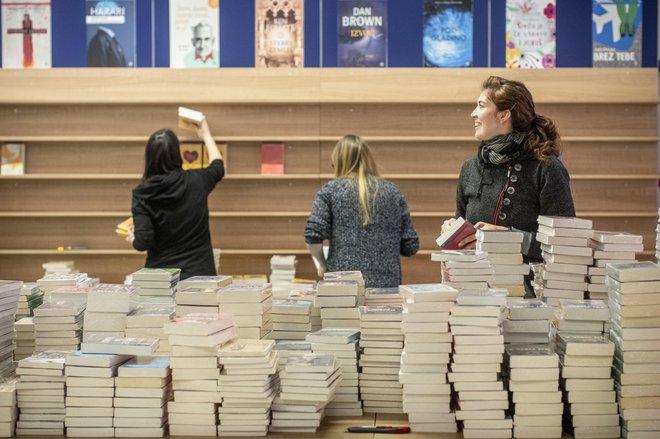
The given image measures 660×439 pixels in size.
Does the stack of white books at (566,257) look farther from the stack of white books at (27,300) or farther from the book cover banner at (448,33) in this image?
the book cover banner at (448,33)

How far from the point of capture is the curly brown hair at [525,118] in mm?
3490

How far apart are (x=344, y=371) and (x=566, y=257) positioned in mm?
900

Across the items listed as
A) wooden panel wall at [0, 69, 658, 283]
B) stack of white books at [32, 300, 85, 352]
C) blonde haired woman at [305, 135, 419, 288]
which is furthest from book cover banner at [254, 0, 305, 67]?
stack of white books at [32, 300, 85, 352]

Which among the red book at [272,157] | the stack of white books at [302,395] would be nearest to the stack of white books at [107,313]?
the stack of white books at [302,395]

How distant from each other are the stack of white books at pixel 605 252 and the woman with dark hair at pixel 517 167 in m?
0.41

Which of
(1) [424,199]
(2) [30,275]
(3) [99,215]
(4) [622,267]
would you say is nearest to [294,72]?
(1) [424,199]

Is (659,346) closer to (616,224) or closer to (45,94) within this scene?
(616,224)

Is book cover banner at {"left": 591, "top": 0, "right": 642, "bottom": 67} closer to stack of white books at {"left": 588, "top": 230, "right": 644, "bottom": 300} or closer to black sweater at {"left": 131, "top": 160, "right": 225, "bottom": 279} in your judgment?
black sweater at {"left": 131, "top": 160, "right": 225, "bottom": 279}

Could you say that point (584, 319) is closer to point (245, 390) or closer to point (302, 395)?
point (302, 395)

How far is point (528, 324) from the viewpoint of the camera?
276 cm

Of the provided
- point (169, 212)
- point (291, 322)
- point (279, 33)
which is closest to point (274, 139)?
point (279, 33)

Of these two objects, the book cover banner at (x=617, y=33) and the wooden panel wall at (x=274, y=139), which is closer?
the wooden panel wall at (x=274, y=139)

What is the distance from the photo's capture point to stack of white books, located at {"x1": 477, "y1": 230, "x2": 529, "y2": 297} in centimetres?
307

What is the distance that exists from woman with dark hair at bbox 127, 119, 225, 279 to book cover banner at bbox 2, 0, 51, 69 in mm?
3350
